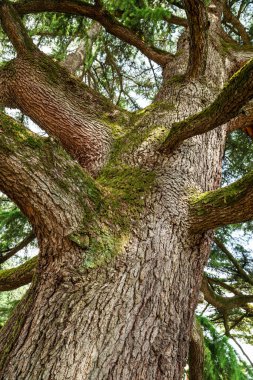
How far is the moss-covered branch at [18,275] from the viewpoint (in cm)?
241

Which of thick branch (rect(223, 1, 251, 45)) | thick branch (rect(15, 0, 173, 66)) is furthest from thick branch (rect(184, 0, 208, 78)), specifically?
thick branch (rect(223, 1, 251, 45))

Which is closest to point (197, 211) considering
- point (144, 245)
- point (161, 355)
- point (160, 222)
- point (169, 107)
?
point (160, 222)

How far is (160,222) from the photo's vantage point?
2.01 meters

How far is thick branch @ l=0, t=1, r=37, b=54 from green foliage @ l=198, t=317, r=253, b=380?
3163 mm

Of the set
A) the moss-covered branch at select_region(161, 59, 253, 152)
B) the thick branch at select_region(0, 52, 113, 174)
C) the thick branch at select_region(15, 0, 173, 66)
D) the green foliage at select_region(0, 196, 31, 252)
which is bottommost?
the green foliage at select_region(0, 196, 31, 252)

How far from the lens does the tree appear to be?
1475 millimetres

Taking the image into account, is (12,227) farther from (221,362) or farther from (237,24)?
(237,24)

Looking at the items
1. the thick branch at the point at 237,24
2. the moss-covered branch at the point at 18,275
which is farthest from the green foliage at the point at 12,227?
the thick branch at the point at 237,24

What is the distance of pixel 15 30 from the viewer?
10.3ft

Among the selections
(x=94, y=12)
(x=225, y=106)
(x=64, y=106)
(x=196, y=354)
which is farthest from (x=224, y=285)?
(x=94, y=12)

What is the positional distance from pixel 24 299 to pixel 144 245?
69 centimetres

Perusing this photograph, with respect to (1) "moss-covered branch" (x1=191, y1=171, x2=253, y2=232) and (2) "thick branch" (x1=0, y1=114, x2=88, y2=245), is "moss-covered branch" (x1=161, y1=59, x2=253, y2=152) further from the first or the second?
(2) "thick branch" (x1=0, y1=114, x2=88, y2=245)

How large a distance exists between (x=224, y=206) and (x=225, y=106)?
0.53 meters

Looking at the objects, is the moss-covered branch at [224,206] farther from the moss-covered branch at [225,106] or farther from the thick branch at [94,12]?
the thick branch at [94,12]
